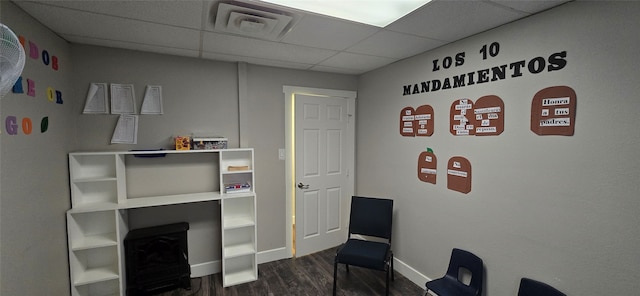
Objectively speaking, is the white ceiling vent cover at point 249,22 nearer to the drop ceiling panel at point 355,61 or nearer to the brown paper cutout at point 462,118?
the drop ceiling panel at point 355,61

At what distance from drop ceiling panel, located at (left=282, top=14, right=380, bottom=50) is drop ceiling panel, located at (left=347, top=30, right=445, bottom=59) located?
10 cm

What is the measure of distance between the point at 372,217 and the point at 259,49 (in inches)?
80.9

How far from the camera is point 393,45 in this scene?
91.8 inches

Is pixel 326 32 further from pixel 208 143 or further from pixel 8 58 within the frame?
pixel 8 58

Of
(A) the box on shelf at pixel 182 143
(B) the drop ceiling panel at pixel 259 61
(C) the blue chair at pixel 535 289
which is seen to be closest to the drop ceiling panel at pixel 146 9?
(B) the drop ceiling panel at pixel 259 61

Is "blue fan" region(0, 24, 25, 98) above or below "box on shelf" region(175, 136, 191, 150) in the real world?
above

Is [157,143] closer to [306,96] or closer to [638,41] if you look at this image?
[306,96]

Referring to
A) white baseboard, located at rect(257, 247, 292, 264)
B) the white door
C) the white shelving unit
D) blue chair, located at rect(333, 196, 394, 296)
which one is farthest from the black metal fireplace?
blue chair, located at rect(333, 196, 394, 296)

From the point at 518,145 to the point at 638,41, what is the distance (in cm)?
76

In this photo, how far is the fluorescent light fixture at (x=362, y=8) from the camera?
5.40ft

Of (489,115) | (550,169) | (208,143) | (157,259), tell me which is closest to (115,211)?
(157,259)

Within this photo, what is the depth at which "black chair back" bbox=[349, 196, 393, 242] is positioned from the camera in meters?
2.80

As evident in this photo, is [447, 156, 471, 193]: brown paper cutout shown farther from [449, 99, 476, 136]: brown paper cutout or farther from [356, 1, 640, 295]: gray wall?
[449, 99, 476, 136]: brown paper cutout

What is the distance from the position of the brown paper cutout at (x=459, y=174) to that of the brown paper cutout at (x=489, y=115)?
27 cm
